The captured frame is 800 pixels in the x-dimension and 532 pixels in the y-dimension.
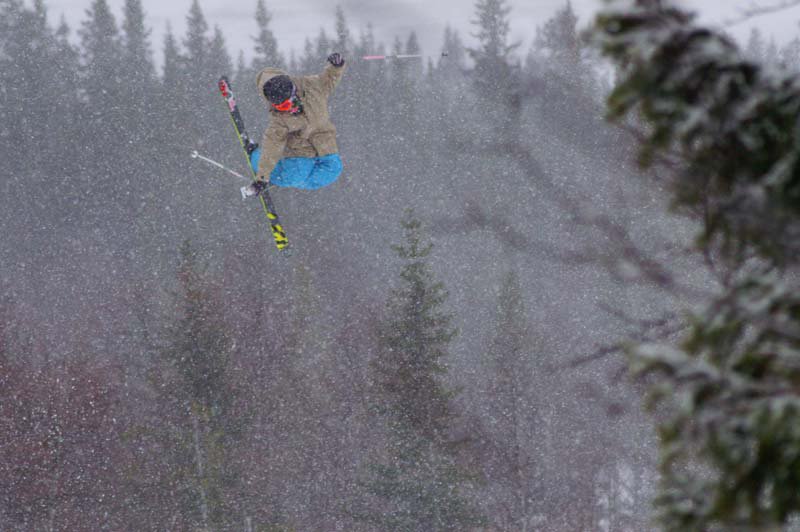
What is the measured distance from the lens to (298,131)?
34.2 ft

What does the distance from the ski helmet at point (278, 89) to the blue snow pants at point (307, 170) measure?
3.88ft

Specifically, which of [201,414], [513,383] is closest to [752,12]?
[513,383]

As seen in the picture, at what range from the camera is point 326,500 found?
2652 centimetres

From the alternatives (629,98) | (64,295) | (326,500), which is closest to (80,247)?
(64,295)

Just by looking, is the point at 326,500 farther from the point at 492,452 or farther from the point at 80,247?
the point at 80,247

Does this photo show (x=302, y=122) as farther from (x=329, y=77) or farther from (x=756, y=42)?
(x=756, y=42)

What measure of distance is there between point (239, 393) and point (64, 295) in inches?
1143

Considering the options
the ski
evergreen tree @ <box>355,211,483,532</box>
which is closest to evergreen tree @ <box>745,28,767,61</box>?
evergreen tree @ <box>355,211,483,532</box>

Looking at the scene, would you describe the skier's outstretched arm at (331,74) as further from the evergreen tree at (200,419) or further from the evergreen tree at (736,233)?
the evergreen tree at (200,419)

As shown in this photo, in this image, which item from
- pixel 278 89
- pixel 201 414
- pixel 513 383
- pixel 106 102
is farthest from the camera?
pixel 106 102

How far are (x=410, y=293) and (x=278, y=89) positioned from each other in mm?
9129

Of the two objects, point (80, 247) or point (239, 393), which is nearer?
point (239, 393)

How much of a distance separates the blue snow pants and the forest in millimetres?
2119

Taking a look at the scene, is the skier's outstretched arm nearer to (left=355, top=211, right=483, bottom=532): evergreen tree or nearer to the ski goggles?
the ski goggles
